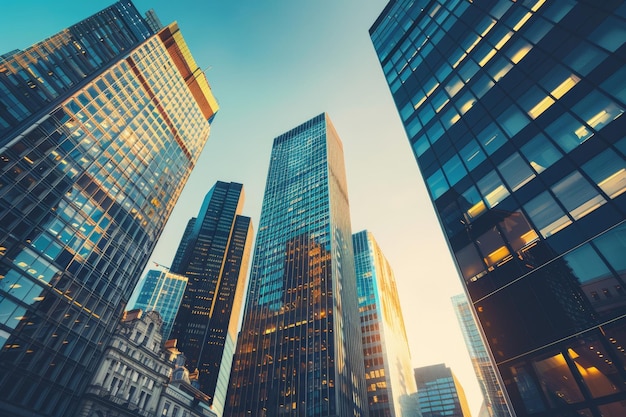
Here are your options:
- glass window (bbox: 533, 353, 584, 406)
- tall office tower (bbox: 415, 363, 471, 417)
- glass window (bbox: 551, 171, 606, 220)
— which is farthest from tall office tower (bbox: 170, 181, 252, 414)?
glass window (bbox: 551, 171, 606, 220)

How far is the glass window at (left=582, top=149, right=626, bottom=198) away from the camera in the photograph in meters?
14.1

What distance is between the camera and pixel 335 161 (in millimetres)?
143000

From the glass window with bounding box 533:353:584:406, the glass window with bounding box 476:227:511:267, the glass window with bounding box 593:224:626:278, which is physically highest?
the glass window with bounding box 476:227:511:267

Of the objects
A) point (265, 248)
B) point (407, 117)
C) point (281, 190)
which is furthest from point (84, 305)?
point (281, 190)

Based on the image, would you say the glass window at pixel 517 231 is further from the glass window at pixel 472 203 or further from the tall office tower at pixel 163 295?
the tall office tower at pixel 163 295

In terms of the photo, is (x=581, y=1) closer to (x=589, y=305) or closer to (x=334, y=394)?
(x=589, y=305)

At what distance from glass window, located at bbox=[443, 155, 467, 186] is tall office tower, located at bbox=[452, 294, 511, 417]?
126 metres

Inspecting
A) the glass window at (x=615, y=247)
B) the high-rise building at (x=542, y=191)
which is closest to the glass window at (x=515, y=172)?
the high-rise building at (x=542, y=191)

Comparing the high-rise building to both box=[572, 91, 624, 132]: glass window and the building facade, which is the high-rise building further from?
the building facade

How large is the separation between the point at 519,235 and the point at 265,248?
101157mm

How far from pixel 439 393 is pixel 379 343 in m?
78.3

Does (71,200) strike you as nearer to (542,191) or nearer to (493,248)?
(493,248)

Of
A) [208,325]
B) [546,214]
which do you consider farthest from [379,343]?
[546,214]

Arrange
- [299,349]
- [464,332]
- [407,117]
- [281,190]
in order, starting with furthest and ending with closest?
[464,332] → [281,190] → [299,349] → [407,117]
